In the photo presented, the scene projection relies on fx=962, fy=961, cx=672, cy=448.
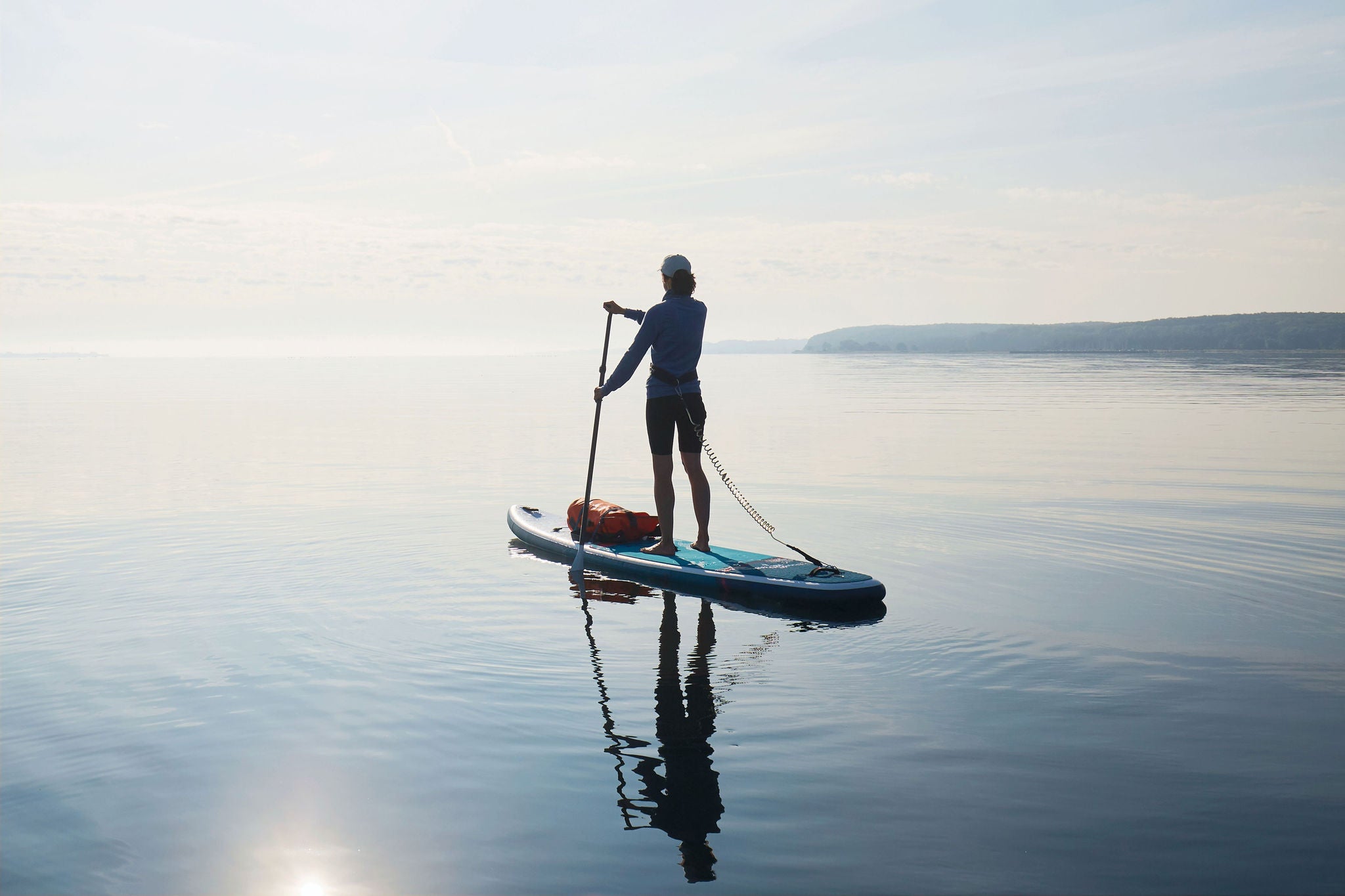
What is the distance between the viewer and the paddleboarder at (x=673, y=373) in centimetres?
925

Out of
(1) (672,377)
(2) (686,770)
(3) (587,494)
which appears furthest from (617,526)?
(2) (686,770)

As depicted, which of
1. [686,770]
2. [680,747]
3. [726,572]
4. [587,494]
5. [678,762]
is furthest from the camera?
[587,494]

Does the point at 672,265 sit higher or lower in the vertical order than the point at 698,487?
higher

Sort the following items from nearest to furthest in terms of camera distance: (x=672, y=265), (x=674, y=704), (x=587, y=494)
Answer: (x=674, y=704) < (x=672, y=265) < (x=587, y=494)

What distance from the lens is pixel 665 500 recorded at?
9.43 meters

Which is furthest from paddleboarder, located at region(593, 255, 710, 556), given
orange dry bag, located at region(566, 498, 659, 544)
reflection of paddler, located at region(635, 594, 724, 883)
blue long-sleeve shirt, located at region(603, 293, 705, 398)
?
reflection of paddler, located at region(635, 594, 724, 883)

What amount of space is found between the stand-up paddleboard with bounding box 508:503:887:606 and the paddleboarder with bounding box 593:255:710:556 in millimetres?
438

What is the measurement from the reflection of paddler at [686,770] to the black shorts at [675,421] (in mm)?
2904

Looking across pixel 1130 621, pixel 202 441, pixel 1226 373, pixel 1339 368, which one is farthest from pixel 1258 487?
pixel 1339 368

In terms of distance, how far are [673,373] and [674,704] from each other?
4184mm

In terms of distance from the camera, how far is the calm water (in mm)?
3902

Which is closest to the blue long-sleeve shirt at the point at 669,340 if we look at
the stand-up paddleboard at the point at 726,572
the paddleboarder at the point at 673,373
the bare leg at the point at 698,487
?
the paddleboarder at the point at 673,373

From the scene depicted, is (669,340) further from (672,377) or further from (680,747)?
(680,747)

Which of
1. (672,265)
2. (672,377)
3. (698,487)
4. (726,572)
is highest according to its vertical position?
(672,265)
